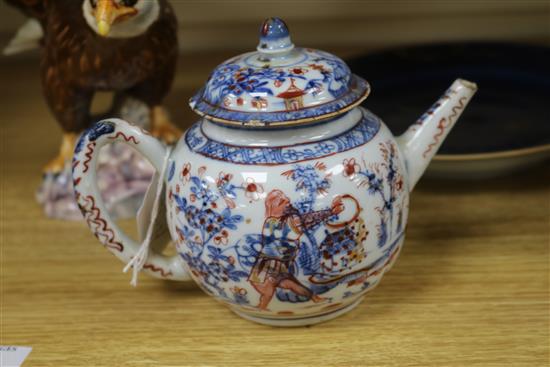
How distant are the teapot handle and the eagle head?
14 centimetres

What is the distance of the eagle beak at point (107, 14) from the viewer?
2.54ft

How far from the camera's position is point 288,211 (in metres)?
0.62

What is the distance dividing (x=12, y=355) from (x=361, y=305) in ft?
1.05

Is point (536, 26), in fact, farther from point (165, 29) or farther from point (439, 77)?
point (165, 29)

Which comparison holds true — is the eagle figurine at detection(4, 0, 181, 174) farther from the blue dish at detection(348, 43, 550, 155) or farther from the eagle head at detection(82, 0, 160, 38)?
the blue dish at detection(348, 43, 550, 155)

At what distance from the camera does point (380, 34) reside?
1478mm

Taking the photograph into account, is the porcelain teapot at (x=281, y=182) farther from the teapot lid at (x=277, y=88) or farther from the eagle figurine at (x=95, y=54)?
the eagle figurine at (x=95, y=54)

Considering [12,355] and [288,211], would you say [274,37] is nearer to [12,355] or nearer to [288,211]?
[288,211]

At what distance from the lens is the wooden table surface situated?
2.22ft

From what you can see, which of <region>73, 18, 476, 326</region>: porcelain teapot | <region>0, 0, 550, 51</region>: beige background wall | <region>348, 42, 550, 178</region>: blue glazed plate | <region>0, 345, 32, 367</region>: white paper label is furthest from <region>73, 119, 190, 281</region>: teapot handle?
<region>0, 0, 550, 51</region>: beige background wall

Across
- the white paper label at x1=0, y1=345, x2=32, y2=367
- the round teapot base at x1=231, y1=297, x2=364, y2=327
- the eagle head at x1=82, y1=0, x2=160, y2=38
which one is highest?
the eagle head at x1=82, y1=0, x2=160, y2=38

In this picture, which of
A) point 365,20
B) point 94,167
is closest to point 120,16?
point 94,167

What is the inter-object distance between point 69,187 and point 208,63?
55 centimetres

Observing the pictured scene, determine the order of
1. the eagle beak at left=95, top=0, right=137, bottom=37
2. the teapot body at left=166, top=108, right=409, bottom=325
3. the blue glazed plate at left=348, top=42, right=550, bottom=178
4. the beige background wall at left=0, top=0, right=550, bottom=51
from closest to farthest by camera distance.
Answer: the teapot body at left=166, top=108, right=409, bottom=325 < the eagle beak at left=95, top=0, right=137, bottom=37 < the blue glazed plate at left=348, top=42, right=550, bottom=178 < the beige background wall at left=0, top=0, right=550, bottom=51
